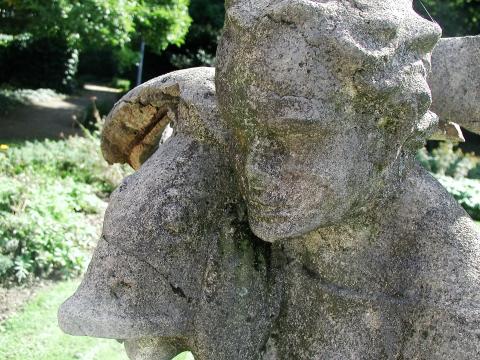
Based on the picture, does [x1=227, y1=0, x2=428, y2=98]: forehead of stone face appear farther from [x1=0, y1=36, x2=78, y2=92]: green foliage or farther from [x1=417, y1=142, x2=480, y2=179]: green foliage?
[x1=0, y1=36, x2=78, y2=92]: green foliage

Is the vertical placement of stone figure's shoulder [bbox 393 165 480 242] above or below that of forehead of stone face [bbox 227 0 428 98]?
below

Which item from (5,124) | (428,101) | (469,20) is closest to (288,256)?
(428,101)

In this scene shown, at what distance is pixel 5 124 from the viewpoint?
38.8 ft

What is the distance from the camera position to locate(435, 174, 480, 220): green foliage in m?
8.30

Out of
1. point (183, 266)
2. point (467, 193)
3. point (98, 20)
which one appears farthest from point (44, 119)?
point (183, 266)

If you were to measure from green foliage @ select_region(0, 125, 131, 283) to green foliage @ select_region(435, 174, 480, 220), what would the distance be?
4660 mm

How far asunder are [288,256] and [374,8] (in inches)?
19.6

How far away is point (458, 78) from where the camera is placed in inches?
55.5

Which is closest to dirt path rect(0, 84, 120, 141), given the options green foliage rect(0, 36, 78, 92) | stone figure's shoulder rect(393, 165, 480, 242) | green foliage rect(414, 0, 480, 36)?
green foliage rect(0, 36, 78, 92)

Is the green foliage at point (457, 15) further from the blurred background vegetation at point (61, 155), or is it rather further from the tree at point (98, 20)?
the tree at point (98, 20)

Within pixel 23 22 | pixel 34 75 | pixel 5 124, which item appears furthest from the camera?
pixel 34 75

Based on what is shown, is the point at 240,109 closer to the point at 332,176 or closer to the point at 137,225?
the point at 332,176

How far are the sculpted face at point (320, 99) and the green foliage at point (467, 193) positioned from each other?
7.55m

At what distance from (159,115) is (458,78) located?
2.31 feet
